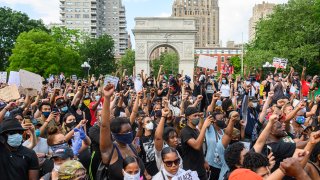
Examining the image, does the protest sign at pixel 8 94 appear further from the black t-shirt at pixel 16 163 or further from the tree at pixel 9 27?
the tree at pixel 9 27

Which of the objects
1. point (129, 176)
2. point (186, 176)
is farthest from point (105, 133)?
point (186, 176)

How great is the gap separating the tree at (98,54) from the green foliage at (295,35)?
31639 millimetres

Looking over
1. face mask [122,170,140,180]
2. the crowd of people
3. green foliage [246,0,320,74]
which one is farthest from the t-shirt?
green foliage [246,0,320,74]

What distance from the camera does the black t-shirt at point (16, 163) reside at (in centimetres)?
436

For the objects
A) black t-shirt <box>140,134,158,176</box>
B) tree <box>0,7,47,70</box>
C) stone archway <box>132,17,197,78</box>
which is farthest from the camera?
tree <box>0,7,47,70</box>

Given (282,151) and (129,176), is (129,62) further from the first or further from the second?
(129,176)

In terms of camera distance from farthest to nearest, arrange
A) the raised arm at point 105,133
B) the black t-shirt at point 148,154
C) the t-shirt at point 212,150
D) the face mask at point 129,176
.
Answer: the t-shirt at point 212,150
the black t-shirt at point 148,154
the raised arm at point 105,133
the face mask at point 129,176

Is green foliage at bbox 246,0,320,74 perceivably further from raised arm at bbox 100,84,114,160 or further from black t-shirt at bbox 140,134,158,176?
raised arm at bbox 100,84,114,160

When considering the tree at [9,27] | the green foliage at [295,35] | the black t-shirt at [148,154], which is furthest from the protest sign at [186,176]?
the tree at [9,27]

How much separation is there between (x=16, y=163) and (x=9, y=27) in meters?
52.7

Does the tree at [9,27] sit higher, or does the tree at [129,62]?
the tree at [9,27]

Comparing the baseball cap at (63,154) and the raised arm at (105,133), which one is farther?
the baseball cap at (63,154)

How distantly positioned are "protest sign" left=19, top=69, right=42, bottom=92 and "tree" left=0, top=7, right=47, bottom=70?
46.5 metres

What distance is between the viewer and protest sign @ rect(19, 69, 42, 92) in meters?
9.02
